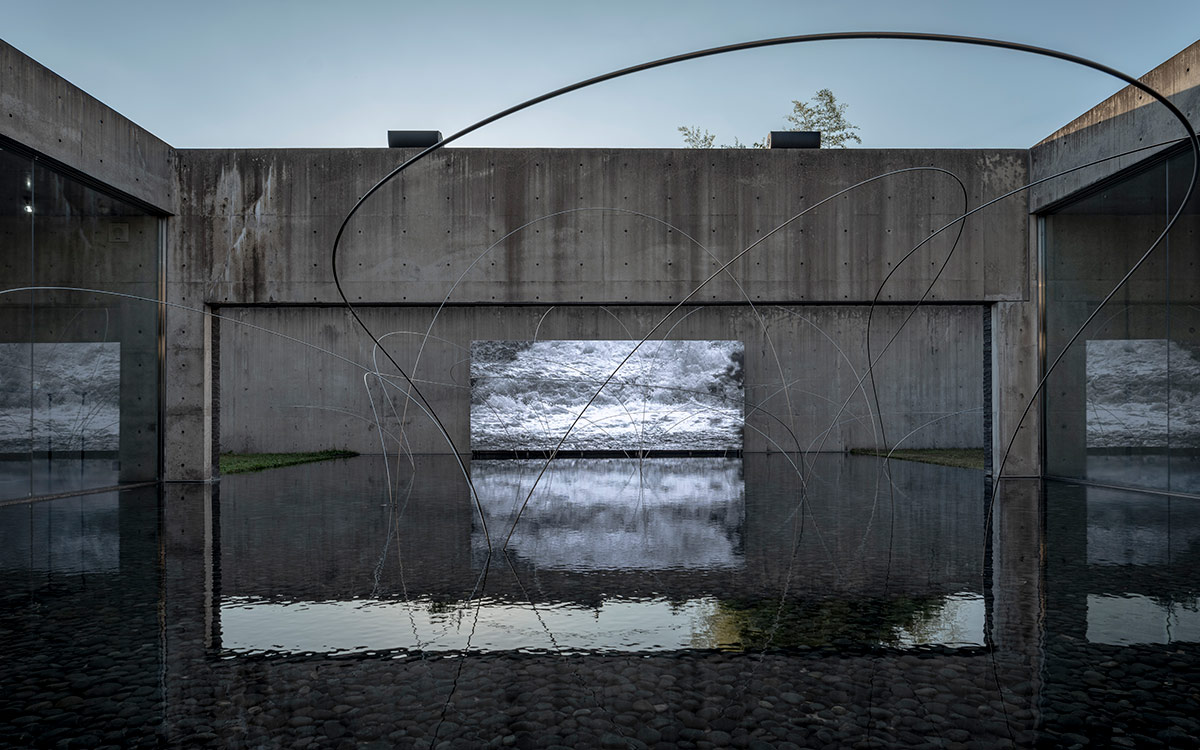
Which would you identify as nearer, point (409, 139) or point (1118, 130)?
point (1118, 130)

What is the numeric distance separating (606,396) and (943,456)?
7151mm

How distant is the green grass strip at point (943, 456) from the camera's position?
14.8m

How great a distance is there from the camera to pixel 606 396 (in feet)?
63.0

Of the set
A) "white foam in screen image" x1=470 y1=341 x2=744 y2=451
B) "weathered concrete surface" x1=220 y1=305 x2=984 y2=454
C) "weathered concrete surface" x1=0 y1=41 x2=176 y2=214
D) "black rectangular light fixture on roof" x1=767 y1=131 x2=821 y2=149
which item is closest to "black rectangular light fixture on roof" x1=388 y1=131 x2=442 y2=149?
"weathered concrete surface" x1=0 y1=41 x2=176 y2=214

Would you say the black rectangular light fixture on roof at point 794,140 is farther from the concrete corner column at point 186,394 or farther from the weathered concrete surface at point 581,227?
the concrete corner column at point 186,394

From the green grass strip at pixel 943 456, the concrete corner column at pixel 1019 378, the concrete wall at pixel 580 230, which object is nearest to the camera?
the concrete wall at pixel 580 230

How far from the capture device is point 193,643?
3393mm

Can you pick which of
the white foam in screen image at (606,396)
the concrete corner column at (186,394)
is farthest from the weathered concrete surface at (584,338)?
the concrete corner column at (186,394)

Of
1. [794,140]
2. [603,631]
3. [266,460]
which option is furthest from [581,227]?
[266,460]

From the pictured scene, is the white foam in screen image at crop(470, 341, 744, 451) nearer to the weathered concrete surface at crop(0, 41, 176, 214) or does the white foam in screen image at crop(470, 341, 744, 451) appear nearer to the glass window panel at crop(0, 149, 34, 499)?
the weathered concrete surface at crop(0, 41, 176, 214)

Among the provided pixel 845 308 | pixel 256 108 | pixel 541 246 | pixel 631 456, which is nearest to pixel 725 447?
pixel 631 456

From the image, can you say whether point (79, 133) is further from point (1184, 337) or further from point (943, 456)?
point (943, 456)

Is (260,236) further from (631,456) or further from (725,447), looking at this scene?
(725,447)

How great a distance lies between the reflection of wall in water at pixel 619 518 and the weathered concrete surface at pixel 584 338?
5.36 meters
